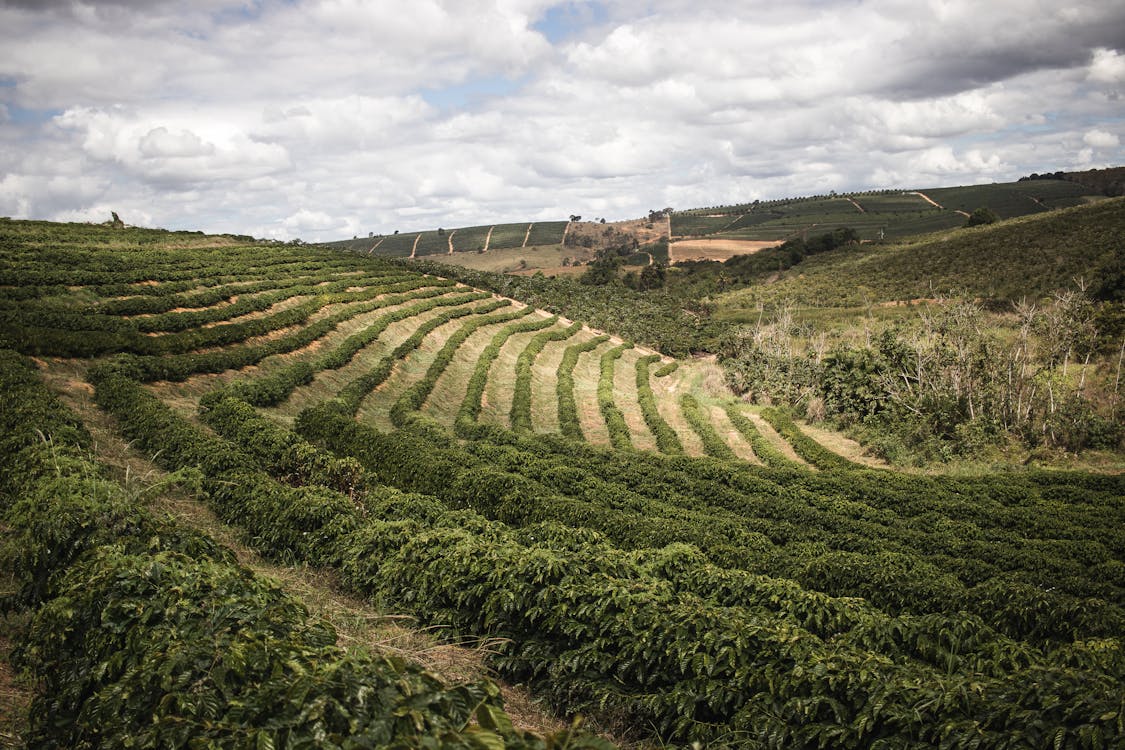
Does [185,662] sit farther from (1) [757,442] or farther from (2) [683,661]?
(1) [757,442]

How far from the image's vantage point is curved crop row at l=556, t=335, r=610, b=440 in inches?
1318

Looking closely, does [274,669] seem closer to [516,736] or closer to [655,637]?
[516,736]

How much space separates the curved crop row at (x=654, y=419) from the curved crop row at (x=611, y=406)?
142cm

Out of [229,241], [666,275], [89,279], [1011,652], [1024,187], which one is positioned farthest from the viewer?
[1024,187]

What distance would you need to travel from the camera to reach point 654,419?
1396 inches

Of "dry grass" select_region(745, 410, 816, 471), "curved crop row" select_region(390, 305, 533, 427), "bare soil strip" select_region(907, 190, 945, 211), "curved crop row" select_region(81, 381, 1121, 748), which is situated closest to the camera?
"curved crop row" select_region(81, 381, 1121, 748)

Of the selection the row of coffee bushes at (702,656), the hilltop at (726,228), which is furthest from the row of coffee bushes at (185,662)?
the hilltop at (726,228)

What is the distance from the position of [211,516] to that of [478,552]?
7.57m

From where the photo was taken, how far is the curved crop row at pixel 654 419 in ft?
105

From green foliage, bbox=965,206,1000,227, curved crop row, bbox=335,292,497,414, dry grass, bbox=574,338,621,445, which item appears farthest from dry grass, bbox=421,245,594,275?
dry grass, bbox=574,338,621,445

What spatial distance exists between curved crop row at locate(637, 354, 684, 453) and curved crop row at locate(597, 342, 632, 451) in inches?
56.1

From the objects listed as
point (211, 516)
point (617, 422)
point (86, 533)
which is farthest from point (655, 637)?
point (617, 422)

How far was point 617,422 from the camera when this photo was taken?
1352 inches

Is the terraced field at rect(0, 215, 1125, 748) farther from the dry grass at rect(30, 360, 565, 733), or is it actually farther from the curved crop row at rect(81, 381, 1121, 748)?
the dry grass at rect(30, 360, 565, 733)
